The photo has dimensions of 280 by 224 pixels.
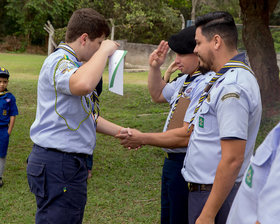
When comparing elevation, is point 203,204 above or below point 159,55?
below

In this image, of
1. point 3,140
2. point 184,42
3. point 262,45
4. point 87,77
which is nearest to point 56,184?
point 87,77

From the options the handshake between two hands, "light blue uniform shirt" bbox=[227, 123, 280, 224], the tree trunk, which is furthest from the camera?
the tree trunk

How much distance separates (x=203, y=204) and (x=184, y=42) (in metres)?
1.26

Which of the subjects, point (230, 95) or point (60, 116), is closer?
point (230, 95)

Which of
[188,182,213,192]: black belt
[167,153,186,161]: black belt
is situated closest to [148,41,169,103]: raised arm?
[167,153,186,161]: black belt

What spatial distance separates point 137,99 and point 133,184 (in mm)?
6121

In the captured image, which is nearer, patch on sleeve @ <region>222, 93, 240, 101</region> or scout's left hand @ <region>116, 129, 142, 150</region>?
patch on sleeve @ <region>222, 93, 240, 101</region>

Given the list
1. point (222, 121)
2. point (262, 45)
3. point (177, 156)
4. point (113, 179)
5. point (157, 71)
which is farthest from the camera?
point (262, 45)

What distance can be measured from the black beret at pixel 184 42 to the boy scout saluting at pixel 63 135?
59 cm

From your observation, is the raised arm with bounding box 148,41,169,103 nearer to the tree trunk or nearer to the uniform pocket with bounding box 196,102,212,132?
the uniform pocket with bounding box 196,102,212,132

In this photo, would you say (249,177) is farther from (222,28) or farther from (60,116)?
(60,116)

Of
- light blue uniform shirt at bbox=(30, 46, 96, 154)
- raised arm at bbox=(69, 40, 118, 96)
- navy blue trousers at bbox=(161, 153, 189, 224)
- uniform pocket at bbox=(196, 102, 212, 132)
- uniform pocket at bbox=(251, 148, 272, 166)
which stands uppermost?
uniform pocket at bbox=(251, 148, 272, 166)

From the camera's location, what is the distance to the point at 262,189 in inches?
48.5

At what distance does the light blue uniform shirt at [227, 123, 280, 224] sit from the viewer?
1182 millimetres
